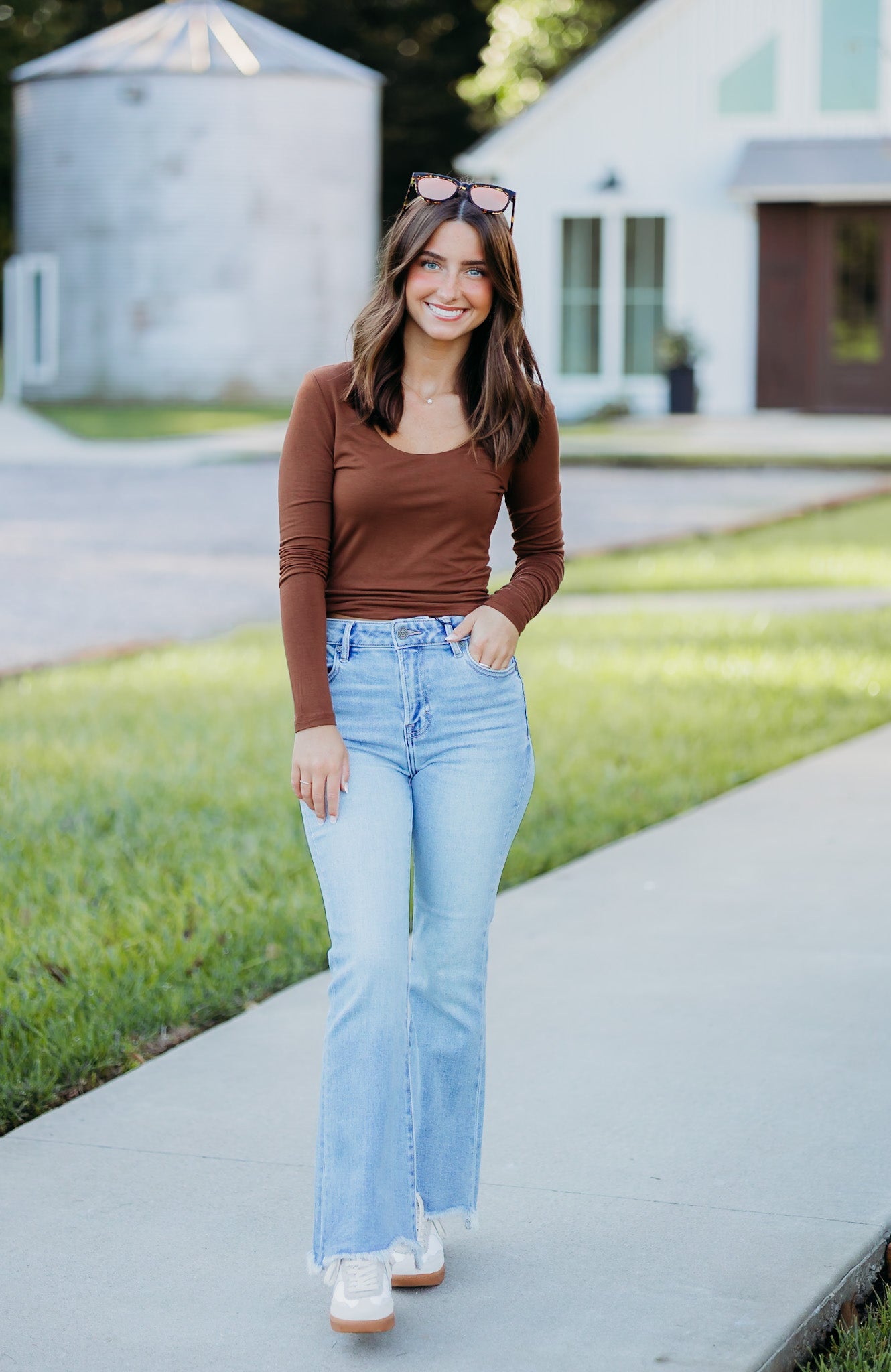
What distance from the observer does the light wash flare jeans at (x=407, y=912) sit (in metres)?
2.84

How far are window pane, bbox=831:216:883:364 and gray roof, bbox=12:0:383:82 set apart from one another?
392 inches

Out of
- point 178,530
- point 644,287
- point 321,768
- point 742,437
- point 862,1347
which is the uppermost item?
→ point 644,287

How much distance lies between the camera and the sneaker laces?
2.85m

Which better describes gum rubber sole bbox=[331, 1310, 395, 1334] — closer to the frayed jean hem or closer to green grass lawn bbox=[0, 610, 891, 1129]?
the frayed jean hem

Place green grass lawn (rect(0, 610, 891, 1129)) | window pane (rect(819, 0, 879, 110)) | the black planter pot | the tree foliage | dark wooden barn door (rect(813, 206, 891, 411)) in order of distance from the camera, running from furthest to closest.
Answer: the tree foliage < dark wooden barn door (rect(813, 206, 891, 411)) < the black planter pot < window pane (rect(819, 0, 879, 110)) < green grass lawn (rect(0, 610, 891, 1129))

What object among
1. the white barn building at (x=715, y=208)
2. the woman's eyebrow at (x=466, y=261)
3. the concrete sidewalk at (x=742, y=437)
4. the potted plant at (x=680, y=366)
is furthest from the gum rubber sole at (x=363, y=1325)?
the white barn building at (x=715, y=208)

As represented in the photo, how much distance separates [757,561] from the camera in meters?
13.4

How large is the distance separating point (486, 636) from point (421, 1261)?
1025 millimetres

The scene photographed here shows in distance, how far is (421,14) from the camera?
4762 cm

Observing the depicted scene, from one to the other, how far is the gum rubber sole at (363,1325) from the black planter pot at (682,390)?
2359 centimetres

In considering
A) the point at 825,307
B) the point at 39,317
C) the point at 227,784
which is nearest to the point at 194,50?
the point at 39,317

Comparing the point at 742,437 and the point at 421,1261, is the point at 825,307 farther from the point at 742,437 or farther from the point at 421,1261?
the point at 421,1261

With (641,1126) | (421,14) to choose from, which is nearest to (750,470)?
(641,1126)

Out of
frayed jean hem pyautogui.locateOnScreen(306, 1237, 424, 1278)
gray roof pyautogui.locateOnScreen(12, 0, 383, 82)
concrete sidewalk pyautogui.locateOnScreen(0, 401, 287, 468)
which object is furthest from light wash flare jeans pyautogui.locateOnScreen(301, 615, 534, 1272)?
gray roof pyautogui.locateOnScreen(12, 0, 383, 82)
